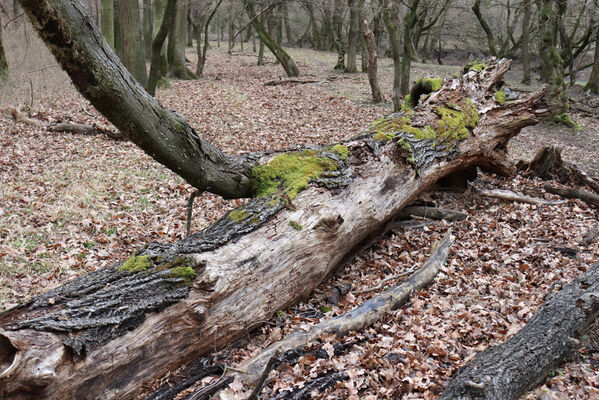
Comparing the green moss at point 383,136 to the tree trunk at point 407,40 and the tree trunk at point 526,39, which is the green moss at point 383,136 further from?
the tree trunk at point 526,39

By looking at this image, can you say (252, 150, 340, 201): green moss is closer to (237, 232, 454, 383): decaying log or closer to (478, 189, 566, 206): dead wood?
(237, 232, 454, 383): decaying log

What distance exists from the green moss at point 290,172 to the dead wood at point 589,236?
3.42m

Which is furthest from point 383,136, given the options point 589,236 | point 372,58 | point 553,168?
point 372,58

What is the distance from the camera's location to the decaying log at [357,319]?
12.4 ft

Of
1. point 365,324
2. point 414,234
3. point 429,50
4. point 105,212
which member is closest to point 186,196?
point 105,212

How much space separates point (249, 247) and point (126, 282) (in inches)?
45.8

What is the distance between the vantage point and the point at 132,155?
→ 9.66m

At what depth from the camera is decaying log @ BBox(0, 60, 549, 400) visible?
313cm

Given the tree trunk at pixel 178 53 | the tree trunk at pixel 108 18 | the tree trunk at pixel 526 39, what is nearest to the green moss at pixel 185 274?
the tree trunk at pixel 108 18

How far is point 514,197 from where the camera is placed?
24.1ft

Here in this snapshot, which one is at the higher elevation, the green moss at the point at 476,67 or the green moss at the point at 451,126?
the green moss at the point at 476,67

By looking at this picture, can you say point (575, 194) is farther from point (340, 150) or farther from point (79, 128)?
point (79, 128)

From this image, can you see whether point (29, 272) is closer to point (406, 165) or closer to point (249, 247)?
Result: point (249, 247)

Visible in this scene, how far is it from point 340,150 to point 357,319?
229cm
